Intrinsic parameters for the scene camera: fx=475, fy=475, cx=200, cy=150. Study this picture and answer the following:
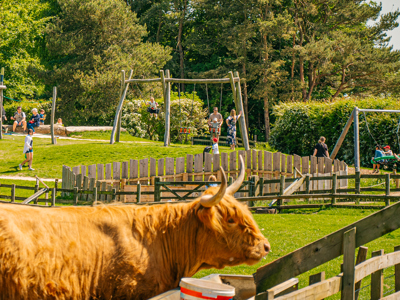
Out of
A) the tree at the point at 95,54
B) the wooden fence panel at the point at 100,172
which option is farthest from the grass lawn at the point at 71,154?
the tree at the point at 95,54

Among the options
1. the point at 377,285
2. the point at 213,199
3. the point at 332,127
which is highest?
the point at 332,127

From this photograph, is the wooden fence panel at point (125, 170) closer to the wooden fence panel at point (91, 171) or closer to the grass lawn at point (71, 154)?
the wooden fence panel at point (91, 171)

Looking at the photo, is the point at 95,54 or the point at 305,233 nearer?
the point at 305,233

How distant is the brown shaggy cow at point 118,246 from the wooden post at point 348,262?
762mm

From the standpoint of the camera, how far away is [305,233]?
10.9 meters

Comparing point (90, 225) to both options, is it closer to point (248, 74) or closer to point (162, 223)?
point (162, 223)

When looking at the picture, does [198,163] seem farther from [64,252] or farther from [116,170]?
[64,252]

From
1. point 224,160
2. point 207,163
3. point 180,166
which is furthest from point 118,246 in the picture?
point 224,160

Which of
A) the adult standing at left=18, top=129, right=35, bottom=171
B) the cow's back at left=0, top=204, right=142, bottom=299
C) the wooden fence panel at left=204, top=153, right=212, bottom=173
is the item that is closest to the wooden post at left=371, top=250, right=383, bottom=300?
the cow's back at left=0, top=204, right=142, bottom=299

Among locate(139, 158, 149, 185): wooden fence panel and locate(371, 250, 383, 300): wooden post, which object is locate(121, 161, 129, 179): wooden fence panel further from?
locate(371, 250, 383, 300): wooden post

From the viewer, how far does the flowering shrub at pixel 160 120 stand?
3294cm

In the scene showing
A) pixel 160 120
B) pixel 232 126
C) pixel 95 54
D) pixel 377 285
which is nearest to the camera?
pixel 377 285

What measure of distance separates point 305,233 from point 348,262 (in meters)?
7.10

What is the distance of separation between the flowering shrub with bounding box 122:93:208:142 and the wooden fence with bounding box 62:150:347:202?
1377 cm
